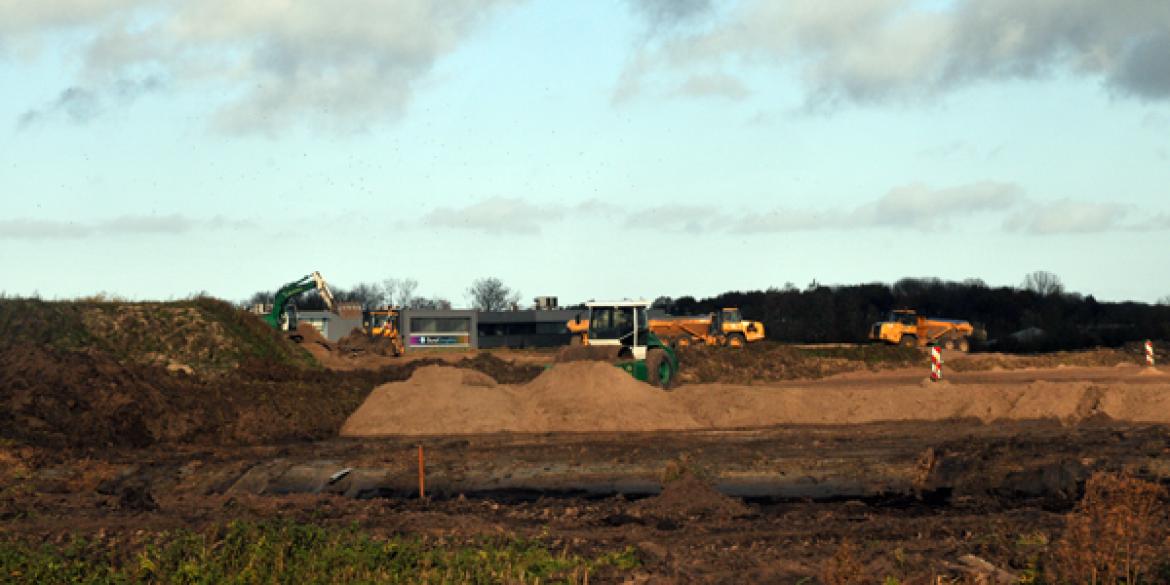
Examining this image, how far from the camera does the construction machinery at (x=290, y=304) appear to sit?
5459cm

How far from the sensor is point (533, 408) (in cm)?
2781

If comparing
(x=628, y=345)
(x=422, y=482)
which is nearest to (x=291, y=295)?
(x=628, y=345)

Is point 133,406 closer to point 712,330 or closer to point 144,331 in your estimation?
point 144,331

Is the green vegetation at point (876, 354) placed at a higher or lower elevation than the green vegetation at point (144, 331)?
lower

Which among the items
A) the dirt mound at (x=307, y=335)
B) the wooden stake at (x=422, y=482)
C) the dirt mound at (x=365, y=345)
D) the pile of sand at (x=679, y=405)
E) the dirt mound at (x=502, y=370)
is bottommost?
the wooden stake at (x=422, y=482)

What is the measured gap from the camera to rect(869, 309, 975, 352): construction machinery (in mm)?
56156

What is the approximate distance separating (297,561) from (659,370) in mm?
20454

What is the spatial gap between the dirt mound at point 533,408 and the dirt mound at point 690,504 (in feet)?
32.6

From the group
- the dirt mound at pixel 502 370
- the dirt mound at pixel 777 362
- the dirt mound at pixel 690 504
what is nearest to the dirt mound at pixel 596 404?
the dirt mound at pixel 690 504

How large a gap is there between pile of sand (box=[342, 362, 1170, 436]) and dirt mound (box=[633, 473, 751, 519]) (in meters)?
9.93

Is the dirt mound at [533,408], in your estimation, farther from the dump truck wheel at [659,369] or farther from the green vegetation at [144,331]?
the green vegetation at [144,331]

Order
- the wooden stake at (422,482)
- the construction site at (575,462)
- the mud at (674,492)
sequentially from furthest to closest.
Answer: the wooden stake at (422,482)
the mud at (674,492)
the construction site at (575,462)

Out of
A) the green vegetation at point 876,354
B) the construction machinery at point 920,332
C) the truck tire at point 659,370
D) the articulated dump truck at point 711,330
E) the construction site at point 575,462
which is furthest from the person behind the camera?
the articulated dump truck at point 711,330

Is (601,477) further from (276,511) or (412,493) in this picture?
(276,511)
